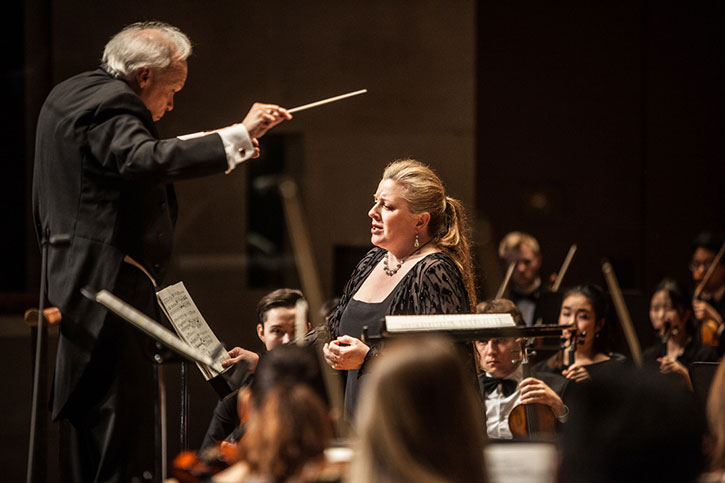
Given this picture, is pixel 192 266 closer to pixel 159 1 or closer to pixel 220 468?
pixel 159 1

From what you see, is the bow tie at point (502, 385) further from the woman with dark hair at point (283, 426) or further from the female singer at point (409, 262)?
the woman with dark hair at point (283, 426)

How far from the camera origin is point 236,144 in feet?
7.80

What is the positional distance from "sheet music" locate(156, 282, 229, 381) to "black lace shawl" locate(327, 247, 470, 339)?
1.88 ft

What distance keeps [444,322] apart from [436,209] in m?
0.72

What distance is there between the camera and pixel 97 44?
603 cm

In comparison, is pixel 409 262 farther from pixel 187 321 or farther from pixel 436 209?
pixel 187 321

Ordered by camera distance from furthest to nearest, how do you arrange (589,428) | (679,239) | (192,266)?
(679,239), (192,266), (589,428)

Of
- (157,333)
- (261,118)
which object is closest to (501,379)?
(261,118)

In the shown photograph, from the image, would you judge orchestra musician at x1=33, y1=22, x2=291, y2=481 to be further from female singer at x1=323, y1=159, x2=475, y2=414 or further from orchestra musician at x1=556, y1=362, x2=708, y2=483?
orchestra musician at x1=556, y1=362, x2=708, y2=483

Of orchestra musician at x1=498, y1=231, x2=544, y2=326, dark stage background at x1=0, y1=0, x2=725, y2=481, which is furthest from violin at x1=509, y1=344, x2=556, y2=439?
orchestra musician at x1=498, y1=231, x2=544, y2=326

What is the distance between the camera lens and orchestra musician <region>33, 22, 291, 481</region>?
7.68ft

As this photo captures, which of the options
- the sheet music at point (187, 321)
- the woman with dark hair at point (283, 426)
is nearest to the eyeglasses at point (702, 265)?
the sheet music at point (187, 321)

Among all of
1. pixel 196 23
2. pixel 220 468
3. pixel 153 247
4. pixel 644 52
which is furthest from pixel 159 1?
pixel 220 468

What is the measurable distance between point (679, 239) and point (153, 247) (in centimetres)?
529
